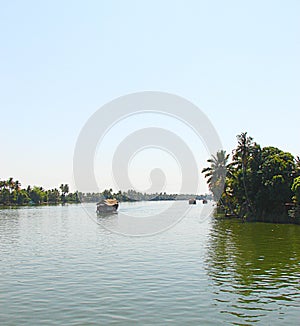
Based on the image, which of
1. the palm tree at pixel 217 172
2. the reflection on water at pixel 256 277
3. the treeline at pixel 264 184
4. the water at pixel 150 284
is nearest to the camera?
the water at pixel 150 284

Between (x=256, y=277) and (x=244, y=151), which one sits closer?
(x=256, y=277)

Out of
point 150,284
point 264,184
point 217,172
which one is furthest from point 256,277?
point 217,172

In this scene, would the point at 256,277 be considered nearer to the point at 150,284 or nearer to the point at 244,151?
the point at 150,284

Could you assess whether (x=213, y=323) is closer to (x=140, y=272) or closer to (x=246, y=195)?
(x=140, y=272)

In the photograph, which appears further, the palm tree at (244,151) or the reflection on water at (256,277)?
the palm tree at (244,151)

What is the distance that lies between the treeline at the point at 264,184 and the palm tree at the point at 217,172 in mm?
17779

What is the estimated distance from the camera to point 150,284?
1108 inches

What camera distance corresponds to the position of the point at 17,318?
68.7 feet

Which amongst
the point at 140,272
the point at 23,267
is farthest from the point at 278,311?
the point at 23,267

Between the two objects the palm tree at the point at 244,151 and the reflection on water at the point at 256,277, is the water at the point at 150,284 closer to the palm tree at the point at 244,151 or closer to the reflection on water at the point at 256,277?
the reflection on water at the point at 256,277

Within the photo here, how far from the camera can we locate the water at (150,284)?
21.1 metres

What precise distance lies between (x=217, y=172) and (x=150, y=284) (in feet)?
331

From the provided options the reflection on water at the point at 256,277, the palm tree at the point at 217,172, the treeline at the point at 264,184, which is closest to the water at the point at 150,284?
the reflection on water at the point at 256,277

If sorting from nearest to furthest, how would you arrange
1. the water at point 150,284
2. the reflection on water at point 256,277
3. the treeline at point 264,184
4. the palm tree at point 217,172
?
the water at point 150,284 < the reflection on water at point 256,277 < the treeline at point 264,184 < the palm tree at point 217,172
